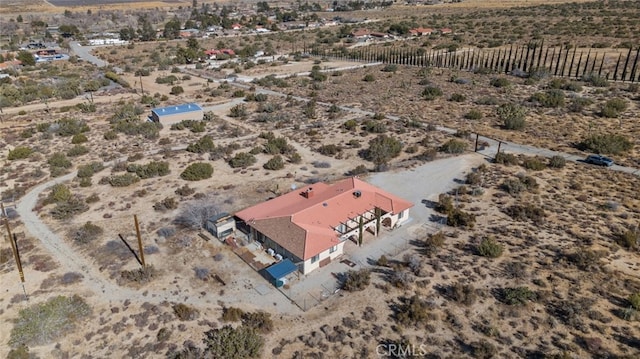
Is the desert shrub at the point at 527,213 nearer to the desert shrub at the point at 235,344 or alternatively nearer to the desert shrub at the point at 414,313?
the desert shrub at the point at 414,313

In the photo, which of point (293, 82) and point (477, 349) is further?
point (293, 82)

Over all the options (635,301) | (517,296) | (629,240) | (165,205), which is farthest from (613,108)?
(165,205)

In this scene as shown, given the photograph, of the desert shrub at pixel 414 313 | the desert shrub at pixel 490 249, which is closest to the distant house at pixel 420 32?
the desert shrub at pixel 490 249

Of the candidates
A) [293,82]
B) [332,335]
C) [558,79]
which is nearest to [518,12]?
[558,79]

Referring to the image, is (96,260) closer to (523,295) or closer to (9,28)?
(523,295)

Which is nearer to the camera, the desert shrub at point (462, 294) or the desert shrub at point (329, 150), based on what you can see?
the desert shrub at point (462, 294)
